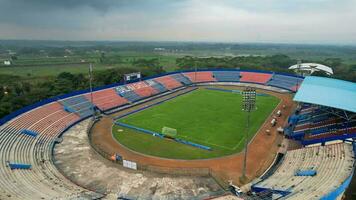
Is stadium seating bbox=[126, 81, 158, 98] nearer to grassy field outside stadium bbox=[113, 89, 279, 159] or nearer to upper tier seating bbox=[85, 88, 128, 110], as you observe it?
upper tier seating bbox=[85, 88, 128, 110]

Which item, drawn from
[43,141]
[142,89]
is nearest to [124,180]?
[43,141]

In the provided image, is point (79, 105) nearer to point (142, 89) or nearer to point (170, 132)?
point (142, 89)

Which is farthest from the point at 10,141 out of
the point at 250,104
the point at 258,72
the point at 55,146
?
the point at 258,72

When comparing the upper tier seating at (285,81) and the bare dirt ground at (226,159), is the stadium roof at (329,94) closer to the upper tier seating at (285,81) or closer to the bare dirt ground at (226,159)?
the bare dirt ground at (226,159)

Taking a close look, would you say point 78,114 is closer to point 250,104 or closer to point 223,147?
point 223,147

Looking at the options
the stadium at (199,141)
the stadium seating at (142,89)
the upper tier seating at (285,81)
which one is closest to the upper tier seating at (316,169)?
the stadium at (199,141)

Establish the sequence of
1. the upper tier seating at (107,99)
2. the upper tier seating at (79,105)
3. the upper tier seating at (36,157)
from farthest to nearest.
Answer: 1. the upper tier seating at (107,99)
2. the upper tier seating at (79,105)
3. the upper tier seating at (36,157)
